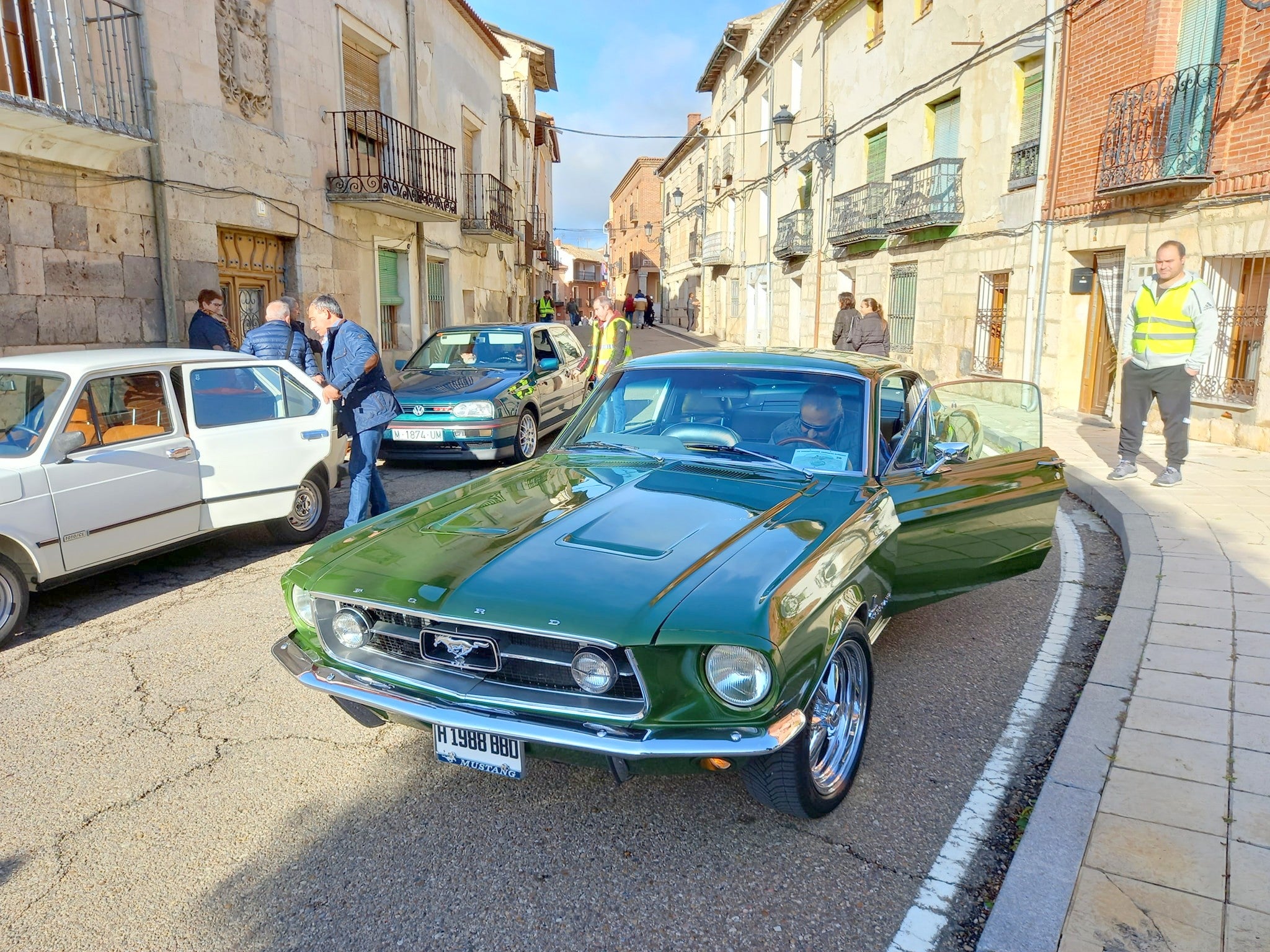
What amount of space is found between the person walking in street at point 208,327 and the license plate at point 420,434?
182 centimetres

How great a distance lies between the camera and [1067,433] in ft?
36.6

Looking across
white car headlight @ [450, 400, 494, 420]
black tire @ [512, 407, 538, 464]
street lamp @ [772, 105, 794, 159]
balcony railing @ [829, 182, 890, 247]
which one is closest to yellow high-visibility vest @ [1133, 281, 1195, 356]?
black tire @ [512, 407, 538, 464]

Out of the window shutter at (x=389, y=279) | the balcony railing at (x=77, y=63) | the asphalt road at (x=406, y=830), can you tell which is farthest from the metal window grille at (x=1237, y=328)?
the window shutter at (x=389, y=279)

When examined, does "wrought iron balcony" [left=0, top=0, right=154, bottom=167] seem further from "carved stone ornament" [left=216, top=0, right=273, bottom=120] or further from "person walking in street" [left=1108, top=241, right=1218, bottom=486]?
"person walking in street" [left=1108, top=241, right=1218, bottom=486]

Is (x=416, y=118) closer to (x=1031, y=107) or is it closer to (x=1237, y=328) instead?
(x=1031, y=107)

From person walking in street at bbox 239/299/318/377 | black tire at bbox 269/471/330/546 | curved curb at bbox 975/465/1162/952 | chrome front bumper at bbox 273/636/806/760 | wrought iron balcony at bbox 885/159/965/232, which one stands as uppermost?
wrought iron balcony at bbox 885/159/965/232

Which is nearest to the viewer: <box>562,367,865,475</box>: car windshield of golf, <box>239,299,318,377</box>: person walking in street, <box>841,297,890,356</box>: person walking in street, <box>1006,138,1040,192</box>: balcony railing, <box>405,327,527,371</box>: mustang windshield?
<box>562,367,865,475</box>: car windshield of golf

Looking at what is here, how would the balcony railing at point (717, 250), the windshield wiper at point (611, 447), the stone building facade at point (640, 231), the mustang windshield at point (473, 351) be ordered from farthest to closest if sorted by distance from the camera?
the stone building facade at point (640, 231), the balcony railing at point (717, 250), the mustang windshield at point (473, 351), the windshield wiper at point (611, 447)

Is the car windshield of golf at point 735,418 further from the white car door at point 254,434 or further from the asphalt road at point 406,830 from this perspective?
the white car door at point 254,434

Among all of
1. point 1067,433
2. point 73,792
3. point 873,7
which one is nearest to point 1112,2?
point 1067,433

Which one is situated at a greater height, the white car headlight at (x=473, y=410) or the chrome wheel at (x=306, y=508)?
the white car headlight at (x=473, y=410)

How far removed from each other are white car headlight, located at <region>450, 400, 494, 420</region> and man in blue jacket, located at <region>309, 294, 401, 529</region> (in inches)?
103

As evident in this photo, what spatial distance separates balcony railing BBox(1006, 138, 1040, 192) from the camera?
13656 mm

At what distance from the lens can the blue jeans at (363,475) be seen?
6141 mm
